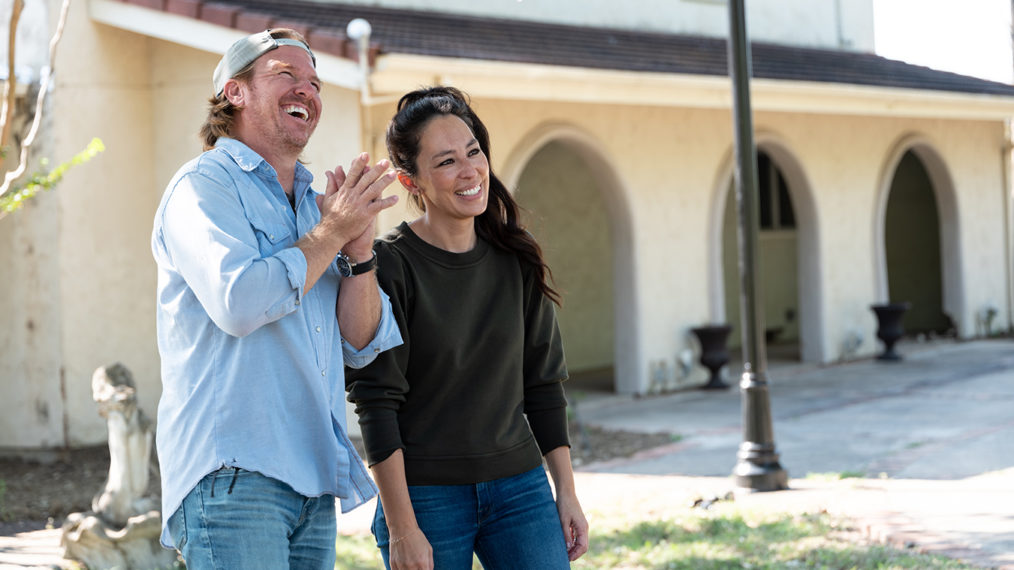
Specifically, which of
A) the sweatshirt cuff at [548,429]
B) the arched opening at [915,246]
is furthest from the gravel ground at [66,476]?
the arched opening at [915,246]

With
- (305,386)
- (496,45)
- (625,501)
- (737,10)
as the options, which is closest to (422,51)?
(496,45)

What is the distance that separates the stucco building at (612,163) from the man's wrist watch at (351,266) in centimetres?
314

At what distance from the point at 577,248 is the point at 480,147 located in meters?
12.5

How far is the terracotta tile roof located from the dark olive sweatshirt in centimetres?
585

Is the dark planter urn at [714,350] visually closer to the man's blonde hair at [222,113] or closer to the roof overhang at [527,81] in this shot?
the roof overhang at [527,81]

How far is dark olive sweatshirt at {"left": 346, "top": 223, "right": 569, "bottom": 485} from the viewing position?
283 cm

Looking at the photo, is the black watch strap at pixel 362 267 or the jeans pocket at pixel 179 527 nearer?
the jeans pocket at pixel 179 527

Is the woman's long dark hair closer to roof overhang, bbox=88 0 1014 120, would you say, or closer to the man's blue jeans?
the man's blue jeans

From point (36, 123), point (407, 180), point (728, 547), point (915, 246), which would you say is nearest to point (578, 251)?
point (915, 246)

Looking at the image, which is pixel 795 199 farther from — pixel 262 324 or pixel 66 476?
pixel 262 324

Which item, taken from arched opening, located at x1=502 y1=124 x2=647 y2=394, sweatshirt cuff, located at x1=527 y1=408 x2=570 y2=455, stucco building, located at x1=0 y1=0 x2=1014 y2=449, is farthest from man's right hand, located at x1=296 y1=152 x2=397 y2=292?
arched opening, located at x1=502 y1=124 x2=647 y2=394

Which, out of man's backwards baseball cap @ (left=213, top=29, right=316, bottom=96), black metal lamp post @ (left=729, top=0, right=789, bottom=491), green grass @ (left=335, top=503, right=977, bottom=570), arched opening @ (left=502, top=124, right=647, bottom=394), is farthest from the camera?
arched opening @ (left=502, top=124, right=647, bottom=394)

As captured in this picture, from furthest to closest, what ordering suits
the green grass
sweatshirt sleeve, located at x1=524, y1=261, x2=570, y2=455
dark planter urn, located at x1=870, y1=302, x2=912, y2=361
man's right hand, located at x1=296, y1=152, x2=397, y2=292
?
dark planter urn, located at x1=870, y1=302, x2=912, y2=361, the green grass, sweatshirt sleeve, located at x1=524, y1=261, x2=570, y2=455, man's right hand, located at x1=296, y1=152, x2=397, y2=292

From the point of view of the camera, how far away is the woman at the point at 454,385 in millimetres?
2820
